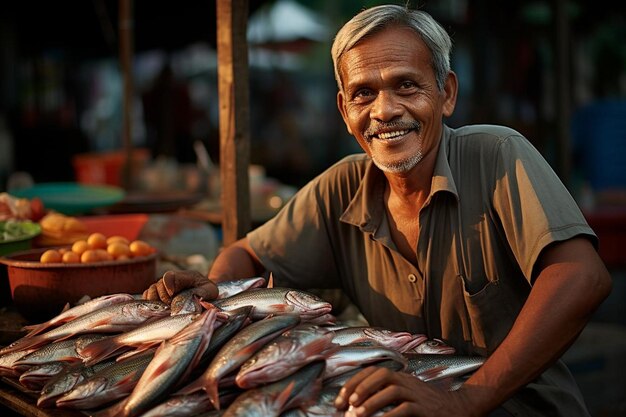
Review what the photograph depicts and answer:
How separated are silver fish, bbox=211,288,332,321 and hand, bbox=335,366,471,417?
542 millimetres

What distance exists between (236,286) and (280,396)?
3.33 feet

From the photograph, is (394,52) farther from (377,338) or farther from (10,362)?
(10,362)

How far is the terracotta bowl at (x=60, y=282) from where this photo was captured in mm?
3532

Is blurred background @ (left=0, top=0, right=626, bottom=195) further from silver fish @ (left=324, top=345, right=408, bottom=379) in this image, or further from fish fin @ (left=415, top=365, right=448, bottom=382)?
silver fish @ (left=324, top=345, right=408, bottom=379)

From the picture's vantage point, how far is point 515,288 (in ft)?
9.97

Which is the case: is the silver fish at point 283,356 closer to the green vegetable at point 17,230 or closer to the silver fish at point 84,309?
the silver fish at point 84,309

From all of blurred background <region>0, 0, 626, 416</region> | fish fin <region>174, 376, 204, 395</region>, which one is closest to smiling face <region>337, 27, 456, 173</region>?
fish fin <region>174, 376, 204, 395</region>

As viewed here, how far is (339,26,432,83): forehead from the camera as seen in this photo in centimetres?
299

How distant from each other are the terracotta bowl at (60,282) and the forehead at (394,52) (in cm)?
142

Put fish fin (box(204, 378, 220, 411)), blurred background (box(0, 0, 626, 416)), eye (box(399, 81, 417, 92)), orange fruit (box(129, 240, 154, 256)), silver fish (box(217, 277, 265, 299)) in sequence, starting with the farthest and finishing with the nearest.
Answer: blurred background (box(0, 0, 626, 416))
orange fruit (box(129, 240, 154, 256))
silver fish (box(217, 277, 265, 299))
eye (box(399, 81, 417, 92))
fish fin (box(204, 378, 220, 411))

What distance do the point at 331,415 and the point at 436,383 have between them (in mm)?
425

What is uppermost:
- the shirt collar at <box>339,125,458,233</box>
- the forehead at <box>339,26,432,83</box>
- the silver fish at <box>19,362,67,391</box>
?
the forehead at <box>339,26,432,83</box>

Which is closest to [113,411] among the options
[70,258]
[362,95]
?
[70,258]

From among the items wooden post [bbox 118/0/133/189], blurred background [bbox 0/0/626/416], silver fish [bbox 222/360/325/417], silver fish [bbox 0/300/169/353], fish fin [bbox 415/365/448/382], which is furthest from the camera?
wooden post [bbox 118/0/133/189]
